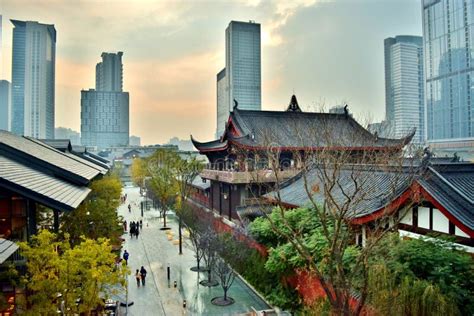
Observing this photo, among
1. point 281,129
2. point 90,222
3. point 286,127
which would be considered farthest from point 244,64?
point 90,222

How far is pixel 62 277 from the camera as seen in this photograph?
1052 centimetres

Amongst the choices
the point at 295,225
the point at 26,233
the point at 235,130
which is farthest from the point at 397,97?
the point at 26,233

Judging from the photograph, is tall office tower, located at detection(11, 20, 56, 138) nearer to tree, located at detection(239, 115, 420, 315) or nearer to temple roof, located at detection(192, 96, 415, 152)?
temple roof, located at detection(192, 96, 415, 152)

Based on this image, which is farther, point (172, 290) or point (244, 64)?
point (244, 64)

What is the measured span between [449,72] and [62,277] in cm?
10350

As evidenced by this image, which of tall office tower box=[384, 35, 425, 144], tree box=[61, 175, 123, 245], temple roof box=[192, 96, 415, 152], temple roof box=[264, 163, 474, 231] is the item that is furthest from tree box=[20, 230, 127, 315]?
tall office tower box=[384, 35, 425, 144]

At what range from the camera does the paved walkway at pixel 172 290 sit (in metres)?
18.8

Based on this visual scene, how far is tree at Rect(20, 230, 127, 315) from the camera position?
10.2 meters

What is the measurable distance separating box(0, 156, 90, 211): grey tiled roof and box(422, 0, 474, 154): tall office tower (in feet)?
285

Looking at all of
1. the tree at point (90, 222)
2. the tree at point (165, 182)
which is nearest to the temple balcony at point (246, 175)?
the tree at point (165, 182)

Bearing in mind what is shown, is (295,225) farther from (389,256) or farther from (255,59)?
(255,59)

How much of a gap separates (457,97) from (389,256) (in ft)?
305

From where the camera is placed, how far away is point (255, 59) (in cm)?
15188

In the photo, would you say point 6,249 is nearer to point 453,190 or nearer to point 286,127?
point 453,190
